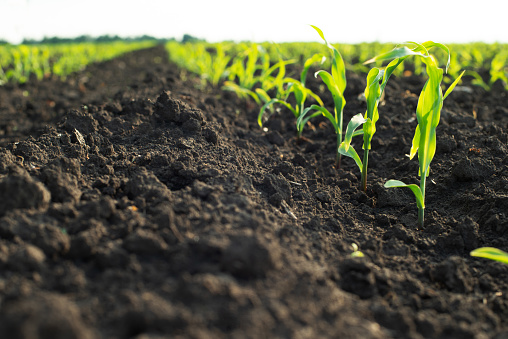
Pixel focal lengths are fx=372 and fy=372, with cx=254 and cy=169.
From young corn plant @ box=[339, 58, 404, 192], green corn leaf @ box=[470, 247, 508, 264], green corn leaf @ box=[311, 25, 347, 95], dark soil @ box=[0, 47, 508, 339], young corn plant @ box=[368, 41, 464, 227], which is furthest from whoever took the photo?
green corn leaf @ box=[311, 25, 347, 95]

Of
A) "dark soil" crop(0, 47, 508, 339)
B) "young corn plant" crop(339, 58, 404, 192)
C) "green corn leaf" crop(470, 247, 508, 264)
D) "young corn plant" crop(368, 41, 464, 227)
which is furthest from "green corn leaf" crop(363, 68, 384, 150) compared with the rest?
"green corn leaf" crop(470, 247, 508, 264)

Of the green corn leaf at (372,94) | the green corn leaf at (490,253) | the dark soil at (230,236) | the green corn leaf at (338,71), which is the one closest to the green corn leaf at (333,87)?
the green corn leaf at (338,71)

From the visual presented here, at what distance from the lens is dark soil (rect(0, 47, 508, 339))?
1153 mm

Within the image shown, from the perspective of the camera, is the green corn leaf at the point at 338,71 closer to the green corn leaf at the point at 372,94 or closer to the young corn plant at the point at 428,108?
the green corn leaf at the point at 372,94

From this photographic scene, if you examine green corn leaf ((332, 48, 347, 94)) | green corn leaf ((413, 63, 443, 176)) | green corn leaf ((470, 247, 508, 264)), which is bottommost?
green corn leaf ((470, 247, 508, 264))

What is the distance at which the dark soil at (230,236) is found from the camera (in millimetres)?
1153

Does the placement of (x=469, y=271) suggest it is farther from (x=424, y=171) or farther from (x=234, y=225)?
(x=234, y=225)

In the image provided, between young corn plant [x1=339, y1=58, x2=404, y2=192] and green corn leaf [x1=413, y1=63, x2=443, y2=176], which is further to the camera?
young corn plant [x1=339, y1=58, x2=404, y2=192]

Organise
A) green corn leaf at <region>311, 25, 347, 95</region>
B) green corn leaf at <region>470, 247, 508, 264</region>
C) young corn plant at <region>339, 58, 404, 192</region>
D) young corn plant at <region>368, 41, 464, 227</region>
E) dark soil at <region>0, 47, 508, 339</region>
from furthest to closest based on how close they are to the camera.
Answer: green corn leaf at <region>311, 25, 347, 95</region>
young corn plant at <region>339, 58, 404, 192</region>
young corn plant at <region>368, 41, 464, 227</region>
green corn leaf at <region>470, 247, 508, 264</region>
dark soil at <region>0, 47, 508, 339</region>

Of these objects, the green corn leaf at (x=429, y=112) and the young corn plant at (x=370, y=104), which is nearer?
the green corn leaf at (x=429, y=112)

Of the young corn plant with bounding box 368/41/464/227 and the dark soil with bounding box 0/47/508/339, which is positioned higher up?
the young corn plant with bounding box 368/41/464/227

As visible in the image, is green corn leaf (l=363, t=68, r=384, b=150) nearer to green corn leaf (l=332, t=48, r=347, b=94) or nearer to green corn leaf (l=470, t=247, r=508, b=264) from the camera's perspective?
green corn leaf (l=332, t=48, r=347, b=94)

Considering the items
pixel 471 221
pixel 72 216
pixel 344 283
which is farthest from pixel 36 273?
pixel 471 221

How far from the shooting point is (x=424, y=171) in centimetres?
203
